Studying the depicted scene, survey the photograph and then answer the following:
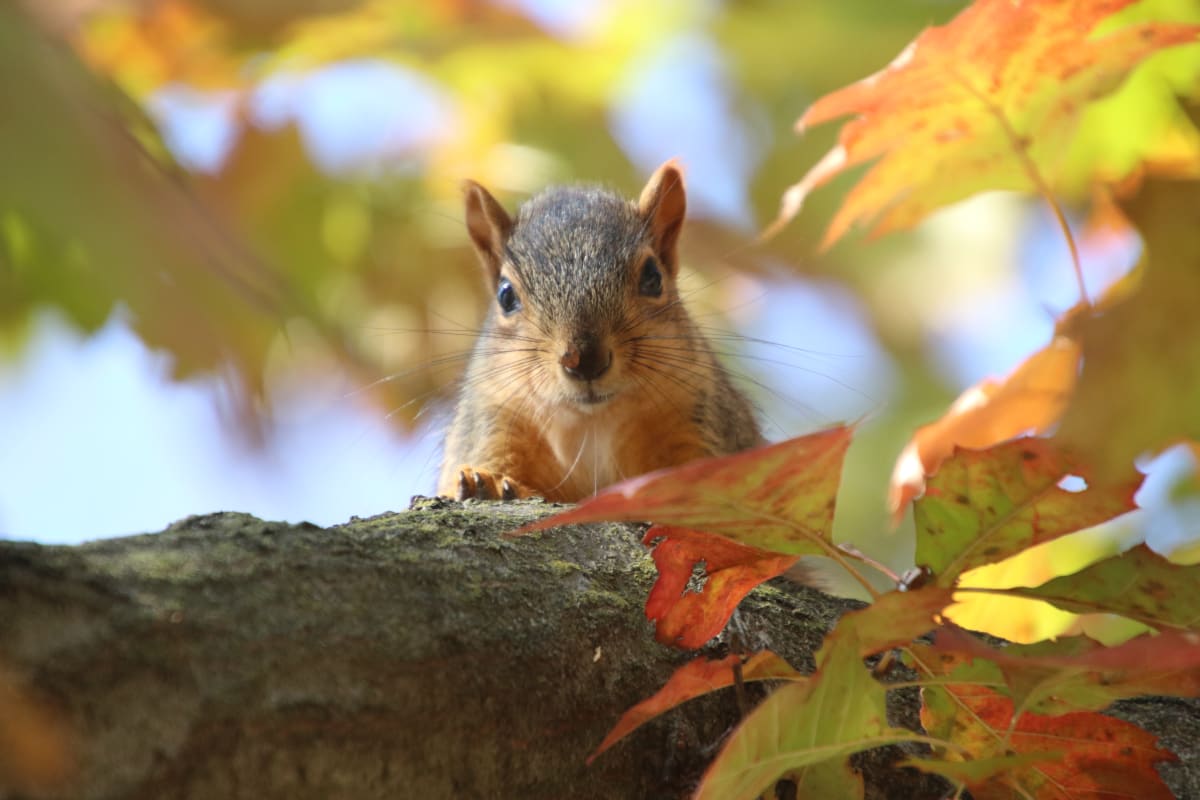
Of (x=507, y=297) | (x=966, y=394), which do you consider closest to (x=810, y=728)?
(x=966, y=394)

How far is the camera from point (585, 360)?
9.63ft

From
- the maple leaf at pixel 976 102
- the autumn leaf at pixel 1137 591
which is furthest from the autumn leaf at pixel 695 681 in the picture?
the maple leaf at pixel 976 102

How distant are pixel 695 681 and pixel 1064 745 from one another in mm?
470

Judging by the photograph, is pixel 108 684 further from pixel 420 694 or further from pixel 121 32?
pixel 121 32

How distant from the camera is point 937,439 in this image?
203 cm

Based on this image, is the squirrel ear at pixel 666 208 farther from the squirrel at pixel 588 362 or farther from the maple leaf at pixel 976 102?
the maple leaf at pixel 976 102

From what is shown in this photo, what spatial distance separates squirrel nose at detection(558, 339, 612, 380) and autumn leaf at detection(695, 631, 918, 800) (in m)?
1.85

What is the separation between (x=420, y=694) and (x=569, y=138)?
2.60 meters

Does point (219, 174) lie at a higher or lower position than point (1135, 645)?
higher

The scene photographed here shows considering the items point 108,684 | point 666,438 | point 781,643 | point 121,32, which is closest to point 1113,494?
point 781,643

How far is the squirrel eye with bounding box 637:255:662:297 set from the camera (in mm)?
3422

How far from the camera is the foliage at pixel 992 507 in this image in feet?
3.41

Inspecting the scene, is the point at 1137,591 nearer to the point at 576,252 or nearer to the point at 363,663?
the point at 363,663

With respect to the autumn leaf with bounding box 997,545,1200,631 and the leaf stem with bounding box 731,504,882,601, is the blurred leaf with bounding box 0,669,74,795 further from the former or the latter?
the autumn leaf with bounding box 997,545,1200,631
